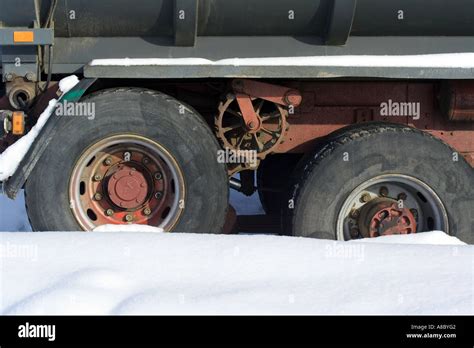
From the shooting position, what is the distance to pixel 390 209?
5.00 metres

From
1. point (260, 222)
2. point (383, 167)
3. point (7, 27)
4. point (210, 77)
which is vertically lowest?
point (260, 222)

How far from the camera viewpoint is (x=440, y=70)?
4820 millimetres

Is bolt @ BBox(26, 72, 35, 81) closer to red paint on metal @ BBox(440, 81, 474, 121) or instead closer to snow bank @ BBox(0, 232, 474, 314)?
snow bank @ BBox(0, 232, 474, 314)

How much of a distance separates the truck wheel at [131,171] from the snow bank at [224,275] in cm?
49

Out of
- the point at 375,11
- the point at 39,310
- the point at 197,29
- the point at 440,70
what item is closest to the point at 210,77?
the point at 197,29

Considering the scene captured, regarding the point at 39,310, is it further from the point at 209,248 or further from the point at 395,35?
the point at 395,35

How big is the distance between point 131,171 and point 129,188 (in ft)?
0.38

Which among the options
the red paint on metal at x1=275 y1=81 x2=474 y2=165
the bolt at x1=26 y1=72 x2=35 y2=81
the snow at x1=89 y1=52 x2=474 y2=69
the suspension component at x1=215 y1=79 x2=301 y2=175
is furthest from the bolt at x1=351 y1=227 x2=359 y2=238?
the bolt at x1=26 y1=72 x2=35 y2=81

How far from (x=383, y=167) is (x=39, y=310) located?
2591mm

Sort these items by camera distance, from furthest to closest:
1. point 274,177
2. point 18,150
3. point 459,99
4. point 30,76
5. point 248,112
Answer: point 274,177, point 459,99, point 248,112, point 30,76, point 18,150

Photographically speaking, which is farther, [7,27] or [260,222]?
[260,222]

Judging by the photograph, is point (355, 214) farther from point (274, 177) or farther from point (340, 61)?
point (274, 177)

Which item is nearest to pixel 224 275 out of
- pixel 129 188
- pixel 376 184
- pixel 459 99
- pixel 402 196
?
pixel 129 188

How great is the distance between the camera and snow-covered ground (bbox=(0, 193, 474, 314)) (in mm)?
3293
